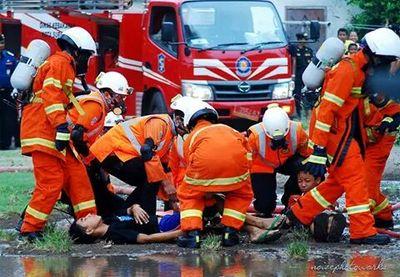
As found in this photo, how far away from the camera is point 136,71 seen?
18.5 meters

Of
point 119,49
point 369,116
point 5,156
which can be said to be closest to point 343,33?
point 119,49

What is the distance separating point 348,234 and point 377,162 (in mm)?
657

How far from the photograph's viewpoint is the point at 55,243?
937 centimetres

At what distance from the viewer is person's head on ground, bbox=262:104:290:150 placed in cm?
1022

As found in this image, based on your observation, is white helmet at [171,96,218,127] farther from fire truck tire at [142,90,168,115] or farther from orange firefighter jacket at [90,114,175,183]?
fire truck tire at [142,90,168,115]

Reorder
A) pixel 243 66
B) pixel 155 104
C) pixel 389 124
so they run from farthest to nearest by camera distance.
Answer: pixel 155 104 → pixel 243 66 → pixel 389 124

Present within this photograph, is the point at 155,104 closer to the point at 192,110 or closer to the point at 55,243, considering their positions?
the point at 192,110

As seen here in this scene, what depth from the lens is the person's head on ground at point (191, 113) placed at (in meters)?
9.65

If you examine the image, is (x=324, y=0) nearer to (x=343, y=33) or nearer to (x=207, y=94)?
(x=343, y=33)

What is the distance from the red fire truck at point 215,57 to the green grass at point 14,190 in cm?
310

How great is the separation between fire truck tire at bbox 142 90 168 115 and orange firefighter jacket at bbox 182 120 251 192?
7996 mm

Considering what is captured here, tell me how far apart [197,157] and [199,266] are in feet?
3.42

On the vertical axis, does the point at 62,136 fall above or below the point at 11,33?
above

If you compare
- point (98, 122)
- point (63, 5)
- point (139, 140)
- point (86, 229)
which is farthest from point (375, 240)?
point (63, 5)
